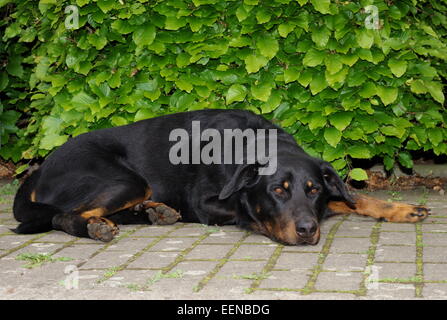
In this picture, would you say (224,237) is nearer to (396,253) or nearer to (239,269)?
(239,269)

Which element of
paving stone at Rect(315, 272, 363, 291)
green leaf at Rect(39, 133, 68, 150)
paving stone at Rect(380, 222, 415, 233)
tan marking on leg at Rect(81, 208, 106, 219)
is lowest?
paving stone at Rect(315, 272, 363, 291)

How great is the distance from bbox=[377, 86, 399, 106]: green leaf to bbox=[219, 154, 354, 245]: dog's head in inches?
44.1

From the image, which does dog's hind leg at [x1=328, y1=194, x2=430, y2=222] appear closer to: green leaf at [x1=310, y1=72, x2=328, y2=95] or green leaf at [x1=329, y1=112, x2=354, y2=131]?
green leaf at [x1=329, y1=112, x2=354, y2=131]

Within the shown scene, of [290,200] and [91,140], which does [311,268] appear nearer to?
[290,200]

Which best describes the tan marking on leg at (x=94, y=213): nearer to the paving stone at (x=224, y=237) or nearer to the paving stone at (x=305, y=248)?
the paving stone at (x=224, y=237)

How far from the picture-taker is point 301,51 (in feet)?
20.0

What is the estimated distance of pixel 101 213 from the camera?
527 cm

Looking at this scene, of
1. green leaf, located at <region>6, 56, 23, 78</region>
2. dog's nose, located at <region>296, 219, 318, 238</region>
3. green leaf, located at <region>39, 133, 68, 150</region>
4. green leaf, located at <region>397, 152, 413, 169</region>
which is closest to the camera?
dog's nose, located at <region>296, 219, 318, 238</region>

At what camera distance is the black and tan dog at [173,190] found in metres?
4.93

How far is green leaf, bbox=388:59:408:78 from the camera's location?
591 centimetres

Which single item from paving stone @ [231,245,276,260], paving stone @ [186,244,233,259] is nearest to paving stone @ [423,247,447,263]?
paving stone @ [231,245,276,260]

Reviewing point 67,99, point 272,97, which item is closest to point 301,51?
point 272,97

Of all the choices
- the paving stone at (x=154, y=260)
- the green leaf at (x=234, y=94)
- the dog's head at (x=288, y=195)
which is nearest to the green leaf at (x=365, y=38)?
the green leaf at (x=234, y=94)

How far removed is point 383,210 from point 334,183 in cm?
52
